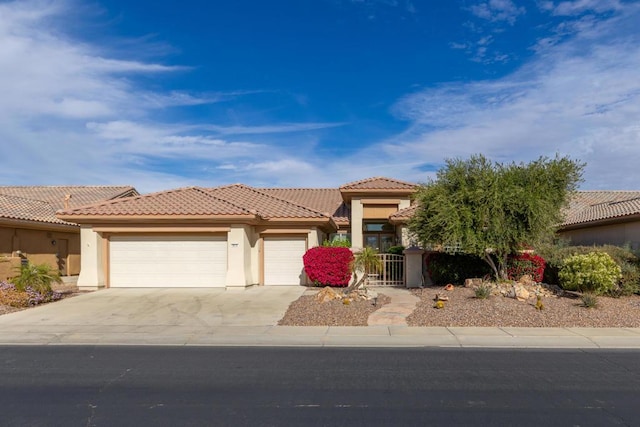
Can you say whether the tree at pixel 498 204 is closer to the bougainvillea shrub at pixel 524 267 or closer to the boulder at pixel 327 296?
the bougainvillea shrub at pixel 524 267

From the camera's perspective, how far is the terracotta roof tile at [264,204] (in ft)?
71.4

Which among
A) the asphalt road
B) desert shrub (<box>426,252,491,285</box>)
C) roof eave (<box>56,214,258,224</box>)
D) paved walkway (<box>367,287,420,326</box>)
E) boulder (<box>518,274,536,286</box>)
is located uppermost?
roof eave (<box>56,214,258,224</box>)

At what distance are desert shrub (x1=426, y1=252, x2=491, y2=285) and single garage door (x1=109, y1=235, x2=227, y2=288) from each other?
27.7ft

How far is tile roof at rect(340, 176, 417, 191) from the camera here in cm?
2816

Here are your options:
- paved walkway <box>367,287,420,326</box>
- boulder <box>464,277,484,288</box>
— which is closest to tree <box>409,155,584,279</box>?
boulder <box>464,277,484,288</box>

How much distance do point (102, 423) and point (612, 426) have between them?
5.85 metres

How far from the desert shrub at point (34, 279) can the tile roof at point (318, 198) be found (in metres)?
17.4

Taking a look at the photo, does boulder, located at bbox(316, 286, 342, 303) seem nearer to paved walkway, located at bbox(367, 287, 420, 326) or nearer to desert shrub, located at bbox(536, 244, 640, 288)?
paved walkway, located at bbox(367, 287, 420, 326)

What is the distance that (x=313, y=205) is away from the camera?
111ft

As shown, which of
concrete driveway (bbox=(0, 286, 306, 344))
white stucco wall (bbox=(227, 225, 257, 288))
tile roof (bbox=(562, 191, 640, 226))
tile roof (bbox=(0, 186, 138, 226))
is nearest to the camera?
concrete driveway (bbox=(0, 286, 306, 344))

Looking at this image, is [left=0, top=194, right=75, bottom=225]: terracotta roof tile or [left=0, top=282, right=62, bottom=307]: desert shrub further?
[left=0, top=194, right=75, bottom=225]: terracotta roof tile

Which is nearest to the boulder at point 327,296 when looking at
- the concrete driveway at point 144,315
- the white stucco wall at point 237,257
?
the concrete driveway at point 144,315

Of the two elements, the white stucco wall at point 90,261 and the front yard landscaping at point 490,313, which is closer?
the front yard landscaping at point 490,313

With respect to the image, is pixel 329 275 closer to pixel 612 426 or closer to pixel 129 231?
pixel 129 231
